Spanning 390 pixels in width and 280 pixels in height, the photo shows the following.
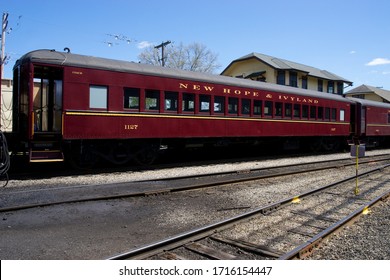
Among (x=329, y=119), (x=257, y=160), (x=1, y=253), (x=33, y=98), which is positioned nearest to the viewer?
(x=1, y=253)

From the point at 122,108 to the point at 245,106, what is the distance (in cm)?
607

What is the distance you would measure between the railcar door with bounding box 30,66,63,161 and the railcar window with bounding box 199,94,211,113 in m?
5.27

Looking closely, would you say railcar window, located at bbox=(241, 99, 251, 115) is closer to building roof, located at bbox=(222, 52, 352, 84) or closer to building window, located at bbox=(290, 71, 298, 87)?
building roof, located at bbox=(222, 52, 352, 84)

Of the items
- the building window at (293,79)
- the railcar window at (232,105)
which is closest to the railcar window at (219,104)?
the railcar window at (232,105)

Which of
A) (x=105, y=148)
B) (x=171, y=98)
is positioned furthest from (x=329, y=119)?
(x=105, y=148)

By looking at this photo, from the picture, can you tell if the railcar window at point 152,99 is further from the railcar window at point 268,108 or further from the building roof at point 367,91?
the building roof at point 367,91

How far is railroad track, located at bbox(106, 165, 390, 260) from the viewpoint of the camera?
4.54m

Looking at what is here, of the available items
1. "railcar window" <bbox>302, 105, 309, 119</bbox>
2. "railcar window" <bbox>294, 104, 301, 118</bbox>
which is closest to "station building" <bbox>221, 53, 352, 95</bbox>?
"railcar window" <bbox>302, 105, 309, 119</bbox>

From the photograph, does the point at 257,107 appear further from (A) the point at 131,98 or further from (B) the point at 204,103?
(A) the point at 131,98

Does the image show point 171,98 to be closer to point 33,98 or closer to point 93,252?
point 33,98

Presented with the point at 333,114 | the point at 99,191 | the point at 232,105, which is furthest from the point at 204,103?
the point at 333,114

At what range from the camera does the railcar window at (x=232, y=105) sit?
14742 mm

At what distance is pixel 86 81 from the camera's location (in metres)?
10.7

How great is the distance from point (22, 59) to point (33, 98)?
129 centimetres
